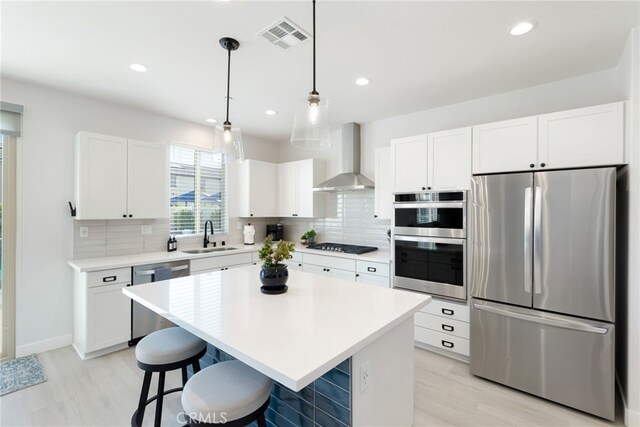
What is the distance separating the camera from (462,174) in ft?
9.33

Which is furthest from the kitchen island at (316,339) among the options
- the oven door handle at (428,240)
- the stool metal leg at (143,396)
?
the oven door handle at (428,240)

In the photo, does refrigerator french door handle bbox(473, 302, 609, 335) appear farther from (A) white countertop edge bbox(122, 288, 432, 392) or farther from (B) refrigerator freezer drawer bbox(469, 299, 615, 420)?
(A) white countertop edge bbox(122, 288, 432, 392)

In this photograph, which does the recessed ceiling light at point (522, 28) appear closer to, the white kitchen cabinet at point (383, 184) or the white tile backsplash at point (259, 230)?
the white kitchen cabinet at point (383, 184)

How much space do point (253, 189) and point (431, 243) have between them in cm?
284

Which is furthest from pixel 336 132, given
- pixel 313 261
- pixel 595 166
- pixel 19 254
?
pixel 19 254

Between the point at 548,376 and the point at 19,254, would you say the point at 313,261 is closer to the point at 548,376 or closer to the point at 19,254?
the point at 548,376

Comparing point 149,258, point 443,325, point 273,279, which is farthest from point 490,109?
point 149,258

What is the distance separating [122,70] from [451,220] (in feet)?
11.0

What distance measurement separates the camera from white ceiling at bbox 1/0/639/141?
185cm

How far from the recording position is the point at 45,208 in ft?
9.96

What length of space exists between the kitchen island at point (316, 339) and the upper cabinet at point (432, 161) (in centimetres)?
151

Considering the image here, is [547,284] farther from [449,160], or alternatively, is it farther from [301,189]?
[301,189]

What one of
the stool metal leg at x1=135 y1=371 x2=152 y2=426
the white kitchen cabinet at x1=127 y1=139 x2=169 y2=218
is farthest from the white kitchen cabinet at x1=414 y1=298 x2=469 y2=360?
the white kitchen cabinet at x1=127 y1=139 x2=169 y2=218

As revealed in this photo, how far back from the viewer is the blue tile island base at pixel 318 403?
1384mm
